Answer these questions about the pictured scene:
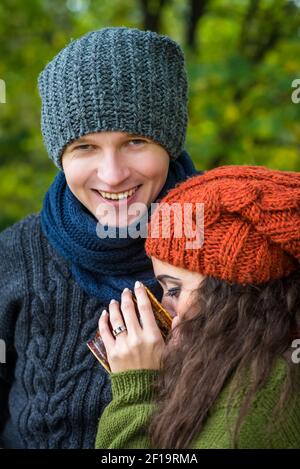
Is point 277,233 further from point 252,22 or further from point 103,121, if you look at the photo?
point 252,22

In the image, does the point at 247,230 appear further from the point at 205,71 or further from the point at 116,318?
the point at 205,71

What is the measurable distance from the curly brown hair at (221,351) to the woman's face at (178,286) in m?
0.04

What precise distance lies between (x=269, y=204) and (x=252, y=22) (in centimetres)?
478

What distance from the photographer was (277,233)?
2045mm

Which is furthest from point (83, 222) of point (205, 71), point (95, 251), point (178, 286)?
point (205, 71)

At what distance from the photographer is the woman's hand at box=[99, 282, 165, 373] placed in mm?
2232

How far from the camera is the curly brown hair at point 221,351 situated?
6.65ft

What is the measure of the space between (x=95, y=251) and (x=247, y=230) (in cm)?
74

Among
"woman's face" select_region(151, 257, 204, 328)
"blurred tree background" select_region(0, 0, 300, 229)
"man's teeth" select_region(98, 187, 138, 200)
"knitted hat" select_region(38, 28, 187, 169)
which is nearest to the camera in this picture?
"woman's face" select_region(151, 257, 204, 328)

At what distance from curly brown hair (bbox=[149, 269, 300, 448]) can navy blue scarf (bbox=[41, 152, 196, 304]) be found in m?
0.53

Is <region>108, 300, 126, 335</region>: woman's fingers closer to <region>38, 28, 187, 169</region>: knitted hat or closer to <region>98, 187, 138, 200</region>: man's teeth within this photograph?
<region>98, 187, 138, 200</region>: man's teeth

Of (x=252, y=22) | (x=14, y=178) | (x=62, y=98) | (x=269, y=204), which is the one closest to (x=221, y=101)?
(x=252, y=22)

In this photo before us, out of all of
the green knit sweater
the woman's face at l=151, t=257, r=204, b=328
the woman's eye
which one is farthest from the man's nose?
the green knit sweater

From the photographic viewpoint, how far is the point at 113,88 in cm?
241
